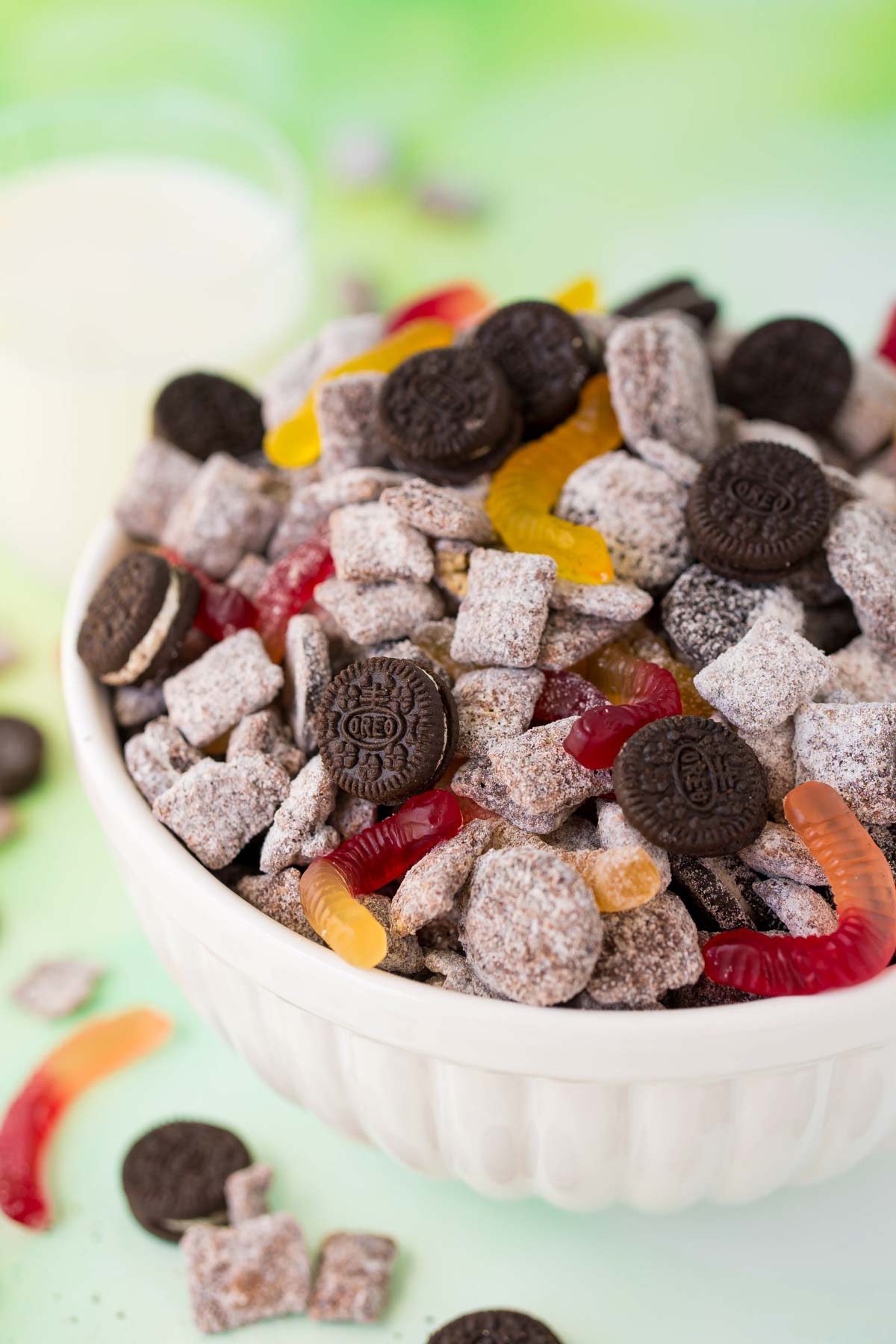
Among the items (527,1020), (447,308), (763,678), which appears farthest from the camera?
(447,308)

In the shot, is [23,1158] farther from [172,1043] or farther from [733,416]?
[733,416]

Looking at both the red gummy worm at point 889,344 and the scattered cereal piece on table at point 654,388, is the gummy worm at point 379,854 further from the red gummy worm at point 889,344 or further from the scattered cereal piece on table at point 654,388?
the red gummy worm at point 889,344

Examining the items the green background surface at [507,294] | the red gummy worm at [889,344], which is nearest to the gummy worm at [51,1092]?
the green background surface at [507,294]

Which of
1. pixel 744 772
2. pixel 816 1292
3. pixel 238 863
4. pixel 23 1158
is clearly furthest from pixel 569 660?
pixel 23 1158

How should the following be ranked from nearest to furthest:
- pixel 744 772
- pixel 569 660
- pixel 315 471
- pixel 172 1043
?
pixel 744 772, pixel 569 660, pixel 315 471, pixel 172 1043

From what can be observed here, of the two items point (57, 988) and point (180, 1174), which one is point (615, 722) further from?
point (57, 988)

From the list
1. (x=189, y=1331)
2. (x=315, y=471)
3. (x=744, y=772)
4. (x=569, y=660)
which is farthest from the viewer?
(x=315, y=471)

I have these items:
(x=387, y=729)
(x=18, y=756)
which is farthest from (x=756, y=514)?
(x=18, y=756)
